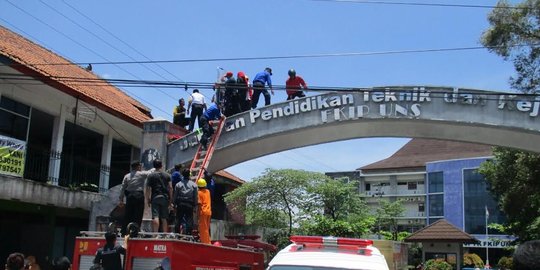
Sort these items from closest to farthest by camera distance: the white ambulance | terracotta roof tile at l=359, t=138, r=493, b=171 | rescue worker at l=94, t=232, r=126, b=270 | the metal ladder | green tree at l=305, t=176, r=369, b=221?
1. the white ambulance
2. rescue worker at l=94, t=232, r=126, b=270
3. the metal ladder
4. green tree at l=305, t=176, r=369, b=221
5. terracotta roof tile at l=359, t=138, r=493, b=171

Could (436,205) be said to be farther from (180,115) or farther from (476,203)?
(180,115)

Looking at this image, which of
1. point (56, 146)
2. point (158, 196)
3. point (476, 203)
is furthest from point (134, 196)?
point (476, 203)

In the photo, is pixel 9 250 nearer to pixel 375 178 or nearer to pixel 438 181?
pixel 438 181

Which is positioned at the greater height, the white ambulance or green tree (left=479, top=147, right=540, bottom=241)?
green tree (left=479, top=147, right=540, bottom=241)

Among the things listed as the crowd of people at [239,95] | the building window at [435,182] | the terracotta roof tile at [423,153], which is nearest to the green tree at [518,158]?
the crowd of people at [239,95]

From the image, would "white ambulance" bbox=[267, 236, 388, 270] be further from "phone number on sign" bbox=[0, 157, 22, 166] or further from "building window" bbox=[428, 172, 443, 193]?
"building window" bbox=[428, 172, 443, 193]

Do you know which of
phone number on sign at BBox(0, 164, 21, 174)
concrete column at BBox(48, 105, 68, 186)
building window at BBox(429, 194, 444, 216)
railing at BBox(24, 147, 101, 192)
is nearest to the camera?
phone number on sign at BBox(0, 164, 21, 174)

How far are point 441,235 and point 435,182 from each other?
2279 inches

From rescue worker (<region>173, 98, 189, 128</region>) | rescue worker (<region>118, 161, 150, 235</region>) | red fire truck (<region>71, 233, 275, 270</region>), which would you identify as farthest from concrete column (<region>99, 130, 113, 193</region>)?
red fire truck (<region>71, 233, 275, 270</region>)

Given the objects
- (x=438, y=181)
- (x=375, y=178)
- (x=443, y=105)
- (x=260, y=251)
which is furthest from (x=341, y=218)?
(x=375, y=178)

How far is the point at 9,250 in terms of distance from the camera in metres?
19.6

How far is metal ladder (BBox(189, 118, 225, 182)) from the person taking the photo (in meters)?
14.8

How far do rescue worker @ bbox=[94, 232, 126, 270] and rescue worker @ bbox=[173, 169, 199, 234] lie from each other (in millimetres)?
1887

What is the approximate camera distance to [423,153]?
102500 mm
